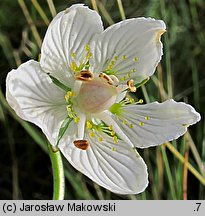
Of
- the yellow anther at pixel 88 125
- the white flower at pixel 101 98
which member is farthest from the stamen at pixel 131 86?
the yellow anther at pixel 88 125

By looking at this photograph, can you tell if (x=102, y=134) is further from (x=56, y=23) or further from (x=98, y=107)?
(x=56, y=23)

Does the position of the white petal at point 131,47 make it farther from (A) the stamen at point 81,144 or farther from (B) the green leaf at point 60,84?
(A) the stamen at point 81,144

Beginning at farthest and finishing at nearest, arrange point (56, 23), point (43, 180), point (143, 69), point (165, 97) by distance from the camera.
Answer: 1. point (43, 180)
2. point (165, 97)
3. point (143, 69)
4. point (56, 23)

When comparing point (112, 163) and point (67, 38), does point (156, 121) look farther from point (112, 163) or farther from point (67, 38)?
point (67, 38)

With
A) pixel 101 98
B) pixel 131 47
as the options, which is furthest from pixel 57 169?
pixel 131 47

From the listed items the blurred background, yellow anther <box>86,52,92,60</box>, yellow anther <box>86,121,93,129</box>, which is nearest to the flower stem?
yellow anther <box>86,121,93,129</box>
